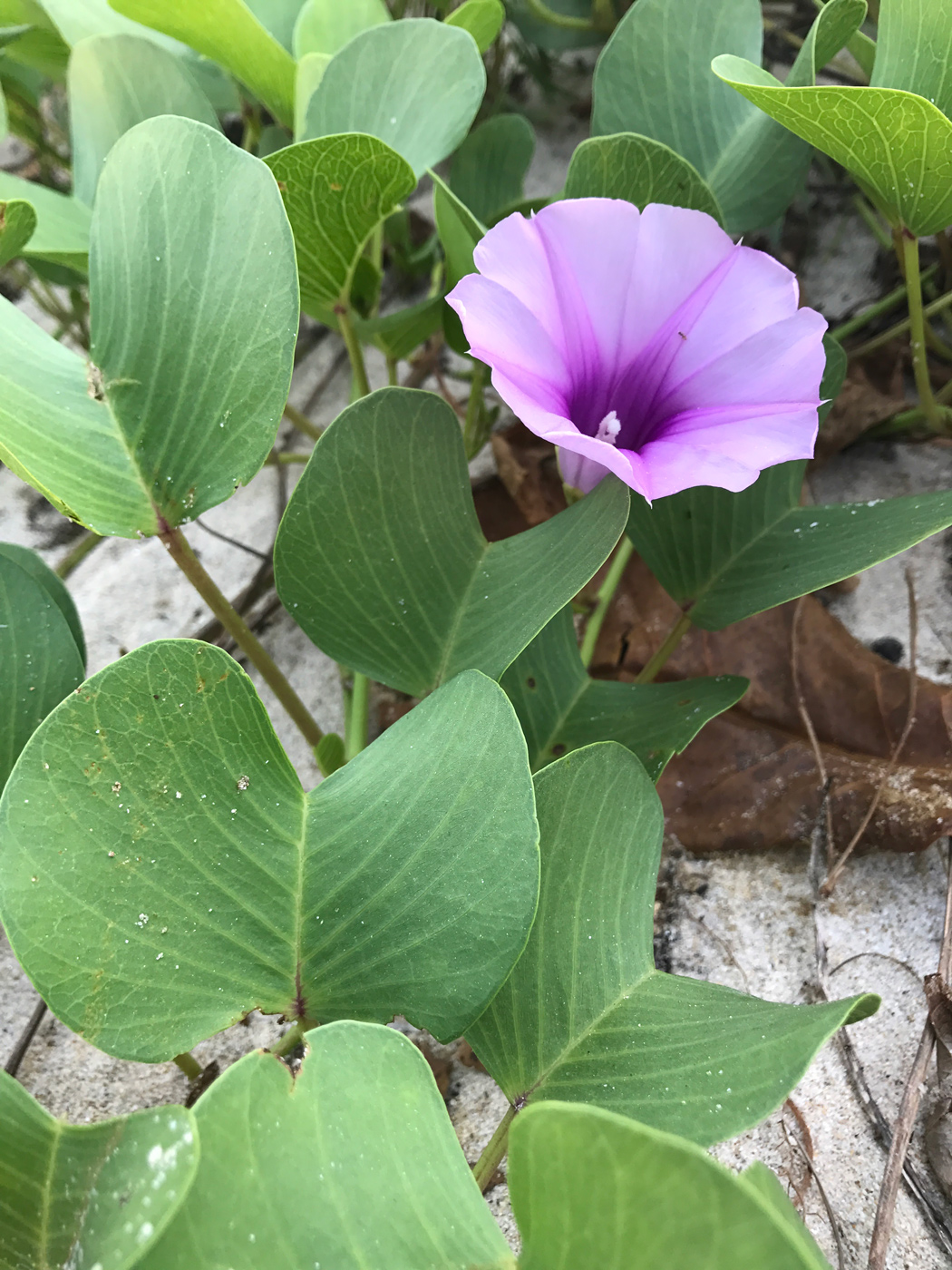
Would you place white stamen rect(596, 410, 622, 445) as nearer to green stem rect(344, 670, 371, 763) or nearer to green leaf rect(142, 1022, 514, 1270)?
green stem rect(344, 670, 371, 763)

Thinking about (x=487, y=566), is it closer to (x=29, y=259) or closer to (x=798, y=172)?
(x=798, y=172)

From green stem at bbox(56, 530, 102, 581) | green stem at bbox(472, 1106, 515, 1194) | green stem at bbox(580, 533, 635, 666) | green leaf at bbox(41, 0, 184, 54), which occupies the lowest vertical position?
green stem at bbox(580, 533, 635, 666)

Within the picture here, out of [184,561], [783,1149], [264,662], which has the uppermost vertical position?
[184,561]

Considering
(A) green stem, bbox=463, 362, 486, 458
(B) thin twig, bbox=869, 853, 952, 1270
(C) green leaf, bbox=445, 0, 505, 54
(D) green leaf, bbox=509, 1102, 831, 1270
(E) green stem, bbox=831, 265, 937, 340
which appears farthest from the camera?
(E) green stem, bbox=831, 265, 937, 340

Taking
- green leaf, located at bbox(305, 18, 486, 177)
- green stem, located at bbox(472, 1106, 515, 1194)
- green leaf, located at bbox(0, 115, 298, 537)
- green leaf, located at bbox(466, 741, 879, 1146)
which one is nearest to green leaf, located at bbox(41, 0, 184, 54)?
green leaf, located at bbox(305, 18, 486, 177)

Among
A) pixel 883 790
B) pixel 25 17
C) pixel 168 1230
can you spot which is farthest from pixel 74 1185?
pixel 25 17

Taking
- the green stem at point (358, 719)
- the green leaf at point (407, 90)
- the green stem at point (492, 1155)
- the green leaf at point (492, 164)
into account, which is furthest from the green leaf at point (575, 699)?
the green leaf at point (492, 164)

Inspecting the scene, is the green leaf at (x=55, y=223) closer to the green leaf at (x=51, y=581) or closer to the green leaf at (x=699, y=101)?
the green leaf at (x=51, y=581)
